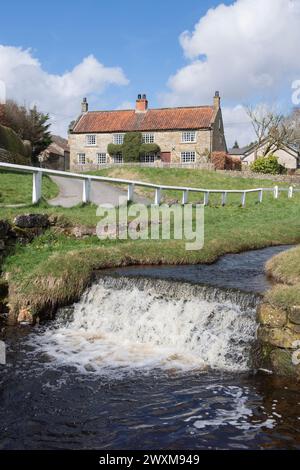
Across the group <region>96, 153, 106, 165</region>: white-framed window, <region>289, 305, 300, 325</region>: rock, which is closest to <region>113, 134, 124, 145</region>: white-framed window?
<region>96, 153, 106, 165</region>: white-framed window

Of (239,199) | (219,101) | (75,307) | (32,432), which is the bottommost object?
(32,432)

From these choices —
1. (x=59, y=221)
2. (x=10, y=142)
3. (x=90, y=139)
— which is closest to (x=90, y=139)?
(x=90, y=139)

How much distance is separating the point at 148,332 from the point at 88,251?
143 inches

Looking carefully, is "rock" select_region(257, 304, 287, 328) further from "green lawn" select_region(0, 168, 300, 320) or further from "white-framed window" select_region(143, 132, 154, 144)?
"white-framed window" select_region(143, 132, 154, 144)

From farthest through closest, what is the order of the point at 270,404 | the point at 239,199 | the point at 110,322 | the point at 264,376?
the point at 239,199
the point at 110,322
the point at 264,376
the point at 270,404

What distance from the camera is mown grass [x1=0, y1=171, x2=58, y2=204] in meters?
15.1

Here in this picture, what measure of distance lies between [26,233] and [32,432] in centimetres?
772

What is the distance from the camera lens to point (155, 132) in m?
55.2

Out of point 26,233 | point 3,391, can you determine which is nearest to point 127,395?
point 3,391

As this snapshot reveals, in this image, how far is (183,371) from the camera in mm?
7383

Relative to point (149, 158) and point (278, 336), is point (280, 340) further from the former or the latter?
point (149, 158)

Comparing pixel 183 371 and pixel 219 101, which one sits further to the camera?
pixel 219 101

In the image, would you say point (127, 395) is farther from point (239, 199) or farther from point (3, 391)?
point (239, 199)

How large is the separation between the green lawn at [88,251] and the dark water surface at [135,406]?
6.23ft
